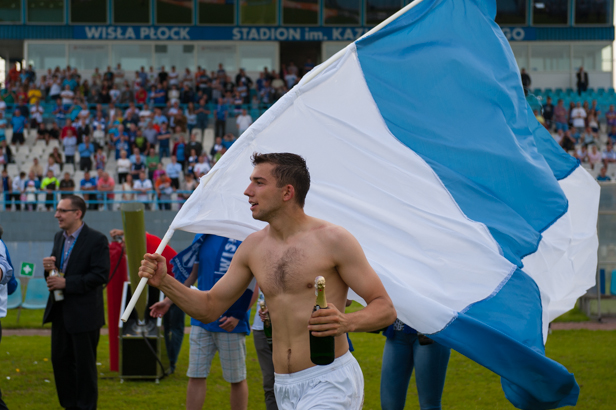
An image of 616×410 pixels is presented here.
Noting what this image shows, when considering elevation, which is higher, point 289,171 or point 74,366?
point 289,171

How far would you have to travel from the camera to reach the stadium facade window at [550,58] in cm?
3725

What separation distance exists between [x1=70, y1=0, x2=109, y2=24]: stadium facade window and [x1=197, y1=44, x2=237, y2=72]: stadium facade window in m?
4.84

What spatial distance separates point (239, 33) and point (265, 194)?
3348 cm

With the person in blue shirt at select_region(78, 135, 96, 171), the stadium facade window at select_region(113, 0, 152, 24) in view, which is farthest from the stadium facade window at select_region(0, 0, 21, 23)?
the person in blue shirt at select_region(78, 135, 96, 171)

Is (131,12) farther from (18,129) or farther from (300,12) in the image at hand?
(18,129)

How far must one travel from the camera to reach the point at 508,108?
564 cm

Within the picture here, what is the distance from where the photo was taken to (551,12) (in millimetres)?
37031

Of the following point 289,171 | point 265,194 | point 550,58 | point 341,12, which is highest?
point 341,12

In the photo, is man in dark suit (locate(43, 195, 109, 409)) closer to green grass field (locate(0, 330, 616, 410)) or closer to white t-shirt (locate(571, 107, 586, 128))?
green grass field (locate(0, 330, 616, 410))

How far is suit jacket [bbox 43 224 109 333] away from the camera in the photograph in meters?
7.02

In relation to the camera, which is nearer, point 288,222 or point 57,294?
point 288,222

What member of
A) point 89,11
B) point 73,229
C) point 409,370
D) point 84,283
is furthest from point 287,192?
point 89,11

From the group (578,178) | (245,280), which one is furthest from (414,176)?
(578,178)

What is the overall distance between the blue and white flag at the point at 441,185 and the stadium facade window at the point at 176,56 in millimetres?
31657
